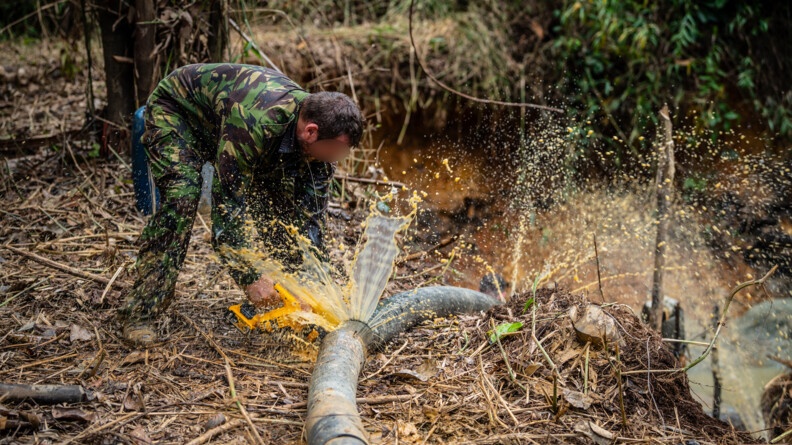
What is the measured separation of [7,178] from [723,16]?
7125mm

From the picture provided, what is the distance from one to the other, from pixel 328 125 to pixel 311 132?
103mm

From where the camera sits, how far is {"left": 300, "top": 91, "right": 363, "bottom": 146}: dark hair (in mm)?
2861

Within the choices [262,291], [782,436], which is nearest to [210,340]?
[262,291]

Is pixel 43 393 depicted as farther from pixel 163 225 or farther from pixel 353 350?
pixel 353 350

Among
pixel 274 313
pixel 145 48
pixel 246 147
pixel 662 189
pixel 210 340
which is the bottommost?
pixel 210 340

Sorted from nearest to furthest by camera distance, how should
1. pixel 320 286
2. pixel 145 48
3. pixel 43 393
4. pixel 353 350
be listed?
1. pixel 43 393
2. pixel 353 350
3. pixel 320 286
4. pixel 145 48

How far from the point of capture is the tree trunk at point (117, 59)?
15.5ft

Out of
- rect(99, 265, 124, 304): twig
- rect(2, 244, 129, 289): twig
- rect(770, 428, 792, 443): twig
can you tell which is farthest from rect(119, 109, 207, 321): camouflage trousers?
rect(770, 428, 792, 443): twig

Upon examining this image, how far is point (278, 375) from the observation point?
282cm

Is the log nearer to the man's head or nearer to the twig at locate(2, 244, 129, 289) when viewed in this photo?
the twig at locate(2, 244, 129, 289)

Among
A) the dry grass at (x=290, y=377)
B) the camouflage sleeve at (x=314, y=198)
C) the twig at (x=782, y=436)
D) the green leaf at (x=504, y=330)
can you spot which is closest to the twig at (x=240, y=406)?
the dry grass at (x=290, y=377)

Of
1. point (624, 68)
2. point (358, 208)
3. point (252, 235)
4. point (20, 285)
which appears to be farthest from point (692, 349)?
point (20, 285)

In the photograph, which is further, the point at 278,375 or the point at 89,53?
the point at 89,53

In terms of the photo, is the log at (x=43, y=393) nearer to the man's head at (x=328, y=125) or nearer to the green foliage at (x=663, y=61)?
the man's head at (x=328, y=125)
